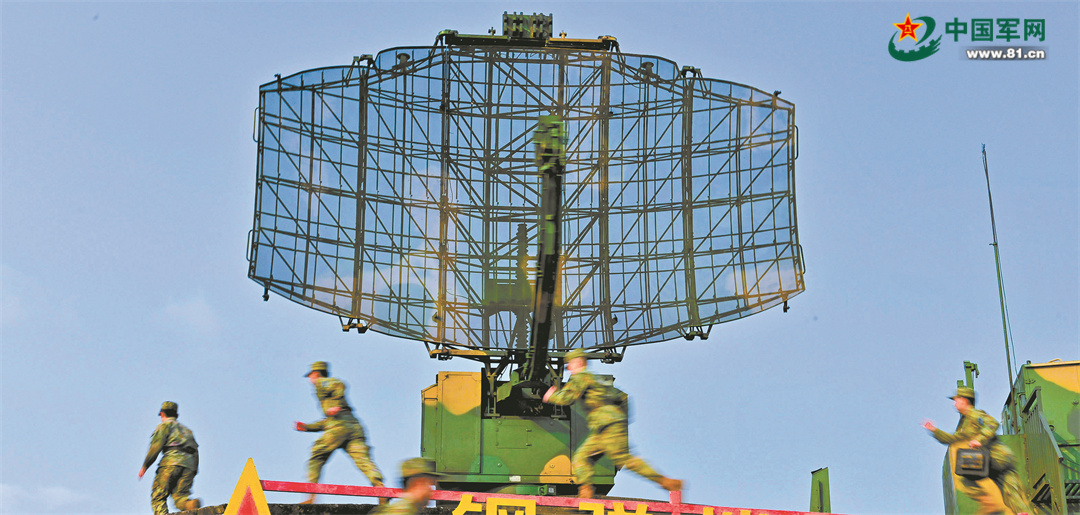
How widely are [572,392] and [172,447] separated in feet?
19.4

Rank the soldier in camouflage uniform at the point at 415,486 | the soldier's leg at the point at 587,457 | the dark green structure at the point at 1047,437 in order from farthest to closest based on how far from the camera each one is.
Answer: the dark green structure at the point at 1047,437
the soldier's leg at the point at 587,457
the soldier in camouflage uniform at the point at 415,486

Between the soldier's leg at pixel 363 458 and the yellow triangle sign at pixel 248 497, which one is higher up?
the soldier's leg at pixel 363 458

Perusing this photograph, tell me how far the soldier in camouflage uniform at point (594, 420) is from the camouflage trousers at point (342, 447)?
266 cm

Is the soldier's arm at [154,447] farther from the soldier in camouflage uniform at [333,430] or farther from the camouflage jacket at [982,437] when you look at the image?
the camouflage jacket at [982,437]

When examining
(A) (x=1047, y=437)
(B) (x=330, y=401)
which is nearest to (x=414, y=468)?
Result: (B) (x=330, y=401)

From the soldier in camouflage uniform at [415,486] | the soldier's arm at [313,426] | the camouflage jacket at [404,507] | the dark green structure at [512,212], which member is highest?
the dark green structure at [512,212]

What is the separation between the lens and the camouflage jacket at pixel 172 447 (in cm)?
1841

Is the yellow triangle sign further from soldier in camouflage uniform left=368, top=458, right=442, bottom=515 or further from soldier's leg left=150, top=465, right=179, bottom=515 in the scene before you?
soldier's leg left=150, top=465, right=179, bottom=515

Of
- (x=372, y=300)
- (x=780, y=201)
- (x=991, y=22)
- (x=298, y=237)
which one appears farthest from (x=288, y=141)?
(x=991, y=22)

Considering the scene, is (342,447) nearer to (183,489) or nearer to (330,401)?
(330,401)

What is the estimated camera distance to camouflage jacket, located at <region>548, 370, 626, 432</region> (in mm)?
16875

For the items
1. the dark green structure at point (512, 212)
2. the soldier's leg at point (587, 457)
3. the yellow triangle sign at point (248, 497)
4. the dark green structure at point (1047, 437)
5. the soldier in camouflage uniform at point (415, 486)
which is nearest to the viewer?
the yellow triangle sign at point (248, 497)

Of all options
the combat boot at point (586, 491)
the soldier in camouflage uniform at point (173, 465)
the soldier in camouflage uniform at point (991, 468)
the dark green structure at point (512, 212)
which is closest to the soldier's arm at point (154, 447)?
the soldier in camouflage uniform at point (173, 465)

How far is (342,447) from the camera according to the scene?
17703 millimetres
